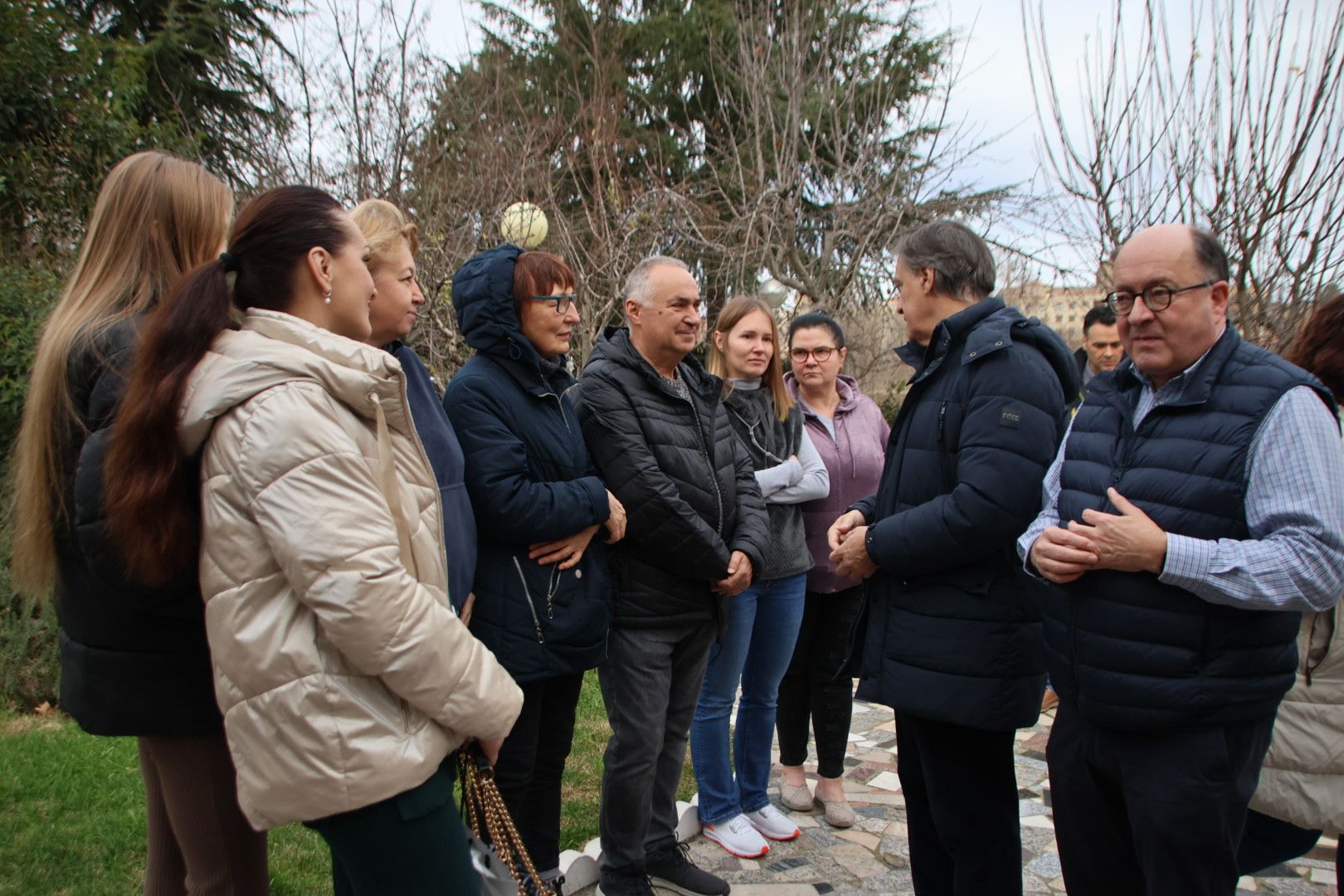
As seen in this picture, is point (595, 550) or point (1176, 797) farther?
point (595, 550)

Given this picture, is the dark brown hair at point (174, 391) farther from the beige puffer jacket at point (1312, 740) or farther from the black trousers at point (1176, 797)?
the beige puffer jacket at point (1312, 740)

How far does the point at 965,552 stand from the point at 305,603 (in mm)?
1799

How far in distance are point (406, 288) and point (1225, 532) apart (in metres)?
→ 2.33

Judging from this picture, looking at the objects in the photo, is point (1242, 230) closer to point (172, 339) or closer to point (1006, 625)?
point (1006, 625)

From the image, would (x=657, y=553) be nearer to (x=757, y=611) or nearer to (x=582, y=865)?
(x=757, y=611)

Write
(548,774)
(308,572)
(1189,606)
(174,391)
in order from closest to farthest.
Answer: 1. (308,572)
2. (174,391)
3. (1189,606)
4. (548,774)

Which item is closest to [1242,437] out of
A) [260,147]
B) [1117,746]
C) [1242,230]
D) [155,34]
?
[1117,746]

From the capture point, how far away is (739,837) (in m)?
3.83

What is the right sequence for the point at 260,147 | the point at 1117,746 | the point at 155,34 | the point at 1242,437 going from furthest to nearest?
the point at 155,34
the point at 260,147
the point at 1117,746
the point at 1242,437

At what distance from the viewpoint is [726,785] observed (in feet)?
12.8

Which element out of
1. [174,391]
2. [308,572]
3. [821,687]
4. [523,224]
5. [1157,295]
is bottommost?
[821,687]

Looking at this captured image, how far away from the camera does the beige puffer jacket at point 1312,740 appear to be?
8.39ft

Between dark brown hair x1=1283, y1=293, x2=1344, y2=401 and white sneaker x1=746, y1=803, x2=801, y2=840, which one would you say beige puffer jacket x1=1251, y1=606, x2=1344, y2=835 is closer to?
dark brown hair x1=1283, y1=293, x2=1344, y2=401

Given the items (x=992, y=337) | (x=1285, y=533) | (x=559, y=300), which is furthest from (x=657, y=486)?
(x=1285, y=533)
